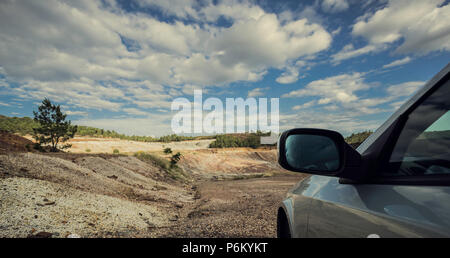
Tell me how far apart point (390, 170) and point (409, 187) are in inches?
6.8

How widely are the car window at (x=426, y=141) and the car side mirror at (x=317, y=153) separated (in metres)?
0.19

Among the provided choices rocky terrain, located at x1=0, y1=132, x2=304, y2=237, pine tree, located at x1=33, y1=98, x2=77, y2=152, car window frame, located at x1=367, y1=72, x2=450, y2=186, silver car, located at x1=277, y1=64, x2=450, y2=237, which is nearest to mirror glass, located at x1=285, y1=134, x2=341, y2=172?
silver car, located at x1=277, y1=64, x2=450, y2=237

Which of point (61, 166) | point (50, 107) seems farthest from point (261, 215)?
point (50, 107)

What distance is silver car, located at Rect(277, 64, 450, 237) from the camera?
90 centimetres

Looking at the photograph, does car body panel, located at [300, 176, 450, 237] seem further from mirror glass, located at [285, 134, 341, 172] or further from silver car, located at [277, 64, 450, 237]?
mirror glass, located at [285, 134, 341, 172]

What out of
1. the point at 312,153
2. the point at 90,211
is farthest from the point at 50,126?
the point at 312,153

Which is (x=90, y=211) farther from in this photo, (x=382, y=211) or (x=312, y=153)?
(x=382, y=211)

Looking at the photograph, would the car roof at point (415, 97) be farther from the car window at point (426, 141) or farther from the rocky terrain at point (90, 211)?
the rocky terrain at point (90, 211)

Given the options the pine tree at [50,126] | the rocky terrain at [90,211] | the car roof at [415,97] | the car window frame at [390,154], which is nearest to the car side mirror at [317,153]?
the car window frame at [390,154]

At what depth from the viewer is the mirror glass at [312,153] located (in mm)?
1367

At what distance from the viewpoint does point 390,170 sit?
1186 mm

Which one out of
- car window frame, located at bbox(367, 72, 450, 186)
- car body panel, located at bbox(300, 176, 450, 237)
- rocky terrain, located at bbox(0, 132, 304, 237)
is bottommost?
rocky terrain, located at bbox(0, 132, 304, 237)
